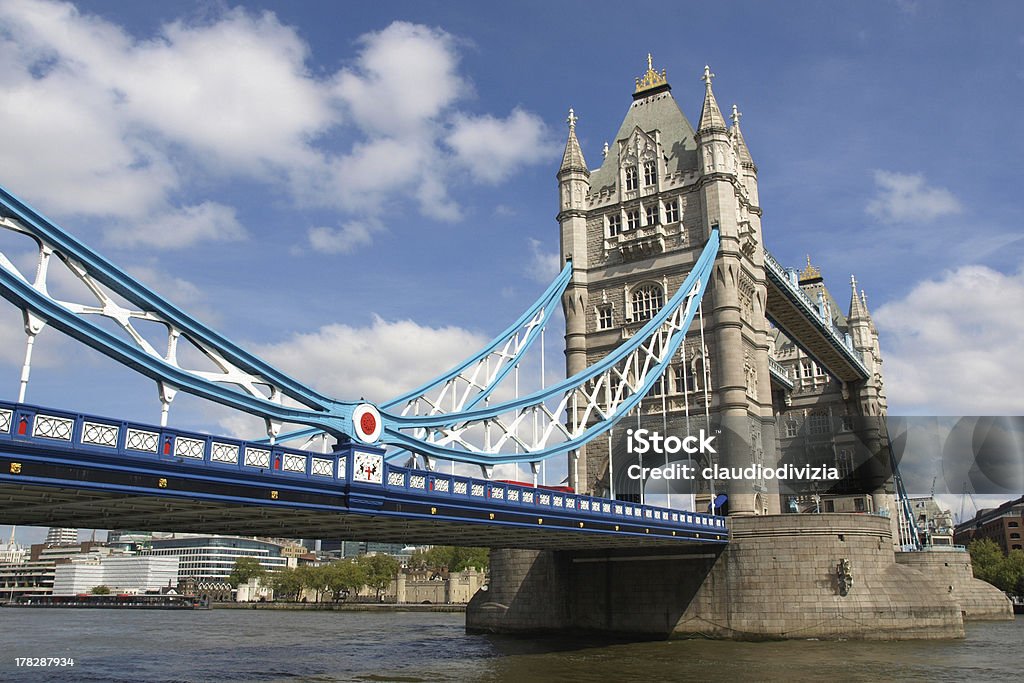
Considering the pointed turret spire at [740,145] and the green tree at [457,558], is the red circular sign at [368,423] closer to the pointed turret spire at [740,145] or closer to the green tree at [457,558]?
the pointed turret spire at [740,145]

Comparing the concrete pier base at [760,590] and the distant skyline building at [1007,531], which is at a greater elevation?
the distant skyline building at [1007,531]

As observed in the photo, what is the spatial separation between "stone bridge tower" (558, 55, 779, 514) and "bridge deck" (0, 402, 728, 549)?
13.0 m

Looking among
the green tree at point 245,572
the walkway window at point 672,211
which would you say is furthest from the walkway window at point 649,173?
the green tree at point 245,572

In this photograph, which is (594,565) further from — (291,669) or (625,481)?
(291,669)

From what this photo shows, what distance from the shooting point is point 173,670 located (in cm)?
2752

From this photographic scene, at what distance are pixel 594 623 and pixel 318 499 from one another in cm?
2103

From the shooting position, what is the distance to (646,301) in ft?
152

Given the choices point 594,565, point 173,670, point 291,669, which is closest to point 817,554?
point 594,565

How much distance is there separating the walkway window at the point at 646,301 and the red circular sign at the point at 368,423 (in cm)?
2515

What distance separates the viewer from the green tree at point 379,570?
10781 centimetres

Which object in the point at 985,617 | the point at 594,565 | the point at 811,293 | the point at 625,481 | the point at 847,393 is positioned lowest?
the point at 985,617

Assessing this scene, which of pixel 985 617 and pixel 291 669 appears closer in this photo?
pixel 291 669

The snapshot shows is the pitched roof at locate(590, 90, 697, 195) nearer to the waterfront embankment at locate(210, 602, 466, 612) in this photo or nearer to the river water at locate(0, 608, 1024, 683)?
the river water at locate(0, 608, 1024, 683)

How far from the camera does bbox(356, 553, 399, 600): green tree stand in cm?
10781
